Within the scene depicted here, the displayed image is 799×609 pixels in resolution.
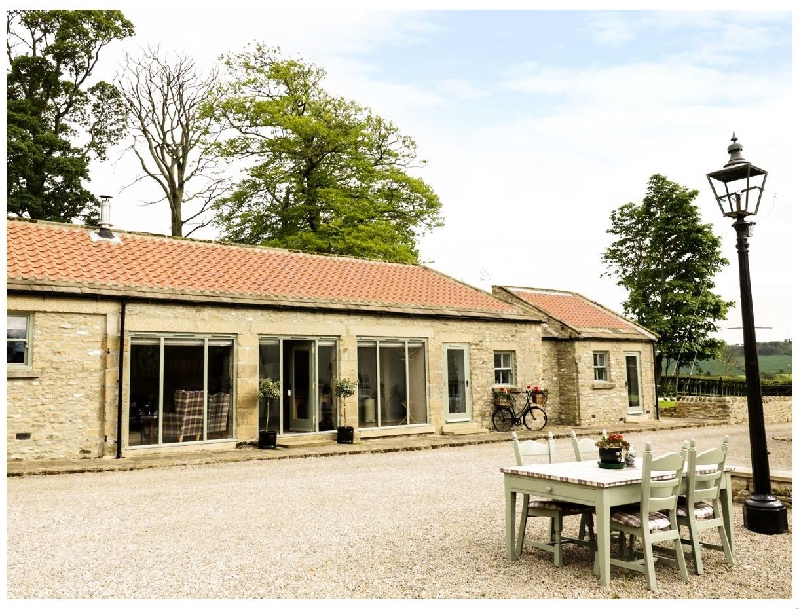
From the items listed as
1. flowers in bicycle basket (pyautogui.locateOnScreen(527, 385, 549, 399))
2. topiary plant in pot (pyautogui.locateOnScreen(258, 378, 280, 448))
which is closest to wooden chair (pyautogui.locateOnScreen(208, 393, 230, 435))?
topiary plant in pot (pyautogui.locateOnScreen(258, 378, 280, 448))

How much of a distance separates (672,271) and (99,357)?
95.9 ft

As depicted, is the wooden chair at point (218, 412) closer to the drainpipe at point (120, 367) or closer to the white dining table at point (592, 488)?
the drainpipe at point (120, 367)

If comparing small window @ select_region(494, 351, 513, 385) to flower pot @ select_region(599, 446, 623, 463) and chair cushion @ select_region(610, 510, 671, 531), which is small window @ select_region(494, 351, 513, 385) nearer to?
flower pot @ select_region(599, 446, 623, 463)

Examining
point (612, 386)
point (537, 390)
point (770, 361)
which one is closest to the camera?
point (537, 390)

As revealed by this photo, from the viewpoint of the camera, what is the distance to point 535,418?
832 inches

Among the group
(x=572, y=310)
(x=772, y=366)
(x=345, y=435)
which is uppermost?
(x=572, y=310)

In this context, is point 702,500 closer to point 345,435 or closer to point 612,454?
point 612,454

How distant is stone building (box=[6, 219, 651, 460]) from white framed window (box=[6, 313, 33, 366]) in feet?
0.09

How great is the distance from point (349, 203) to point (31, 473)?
1859cm

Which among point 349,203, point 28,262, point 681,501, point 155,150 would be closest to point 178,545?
point 681,501

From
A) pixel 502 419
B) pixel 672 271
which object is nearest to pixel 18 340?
pixel 502 419

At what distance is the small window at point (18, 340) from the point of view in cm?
1296

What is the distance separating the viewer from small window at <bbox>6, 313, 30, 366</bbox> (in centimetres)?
1296

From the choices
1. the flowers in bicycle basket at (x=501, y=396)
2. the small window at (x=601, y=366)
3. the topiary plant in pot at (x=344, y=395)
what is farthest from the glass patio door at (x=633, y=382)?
the topiary plant in pot at (x=344, y=395)
